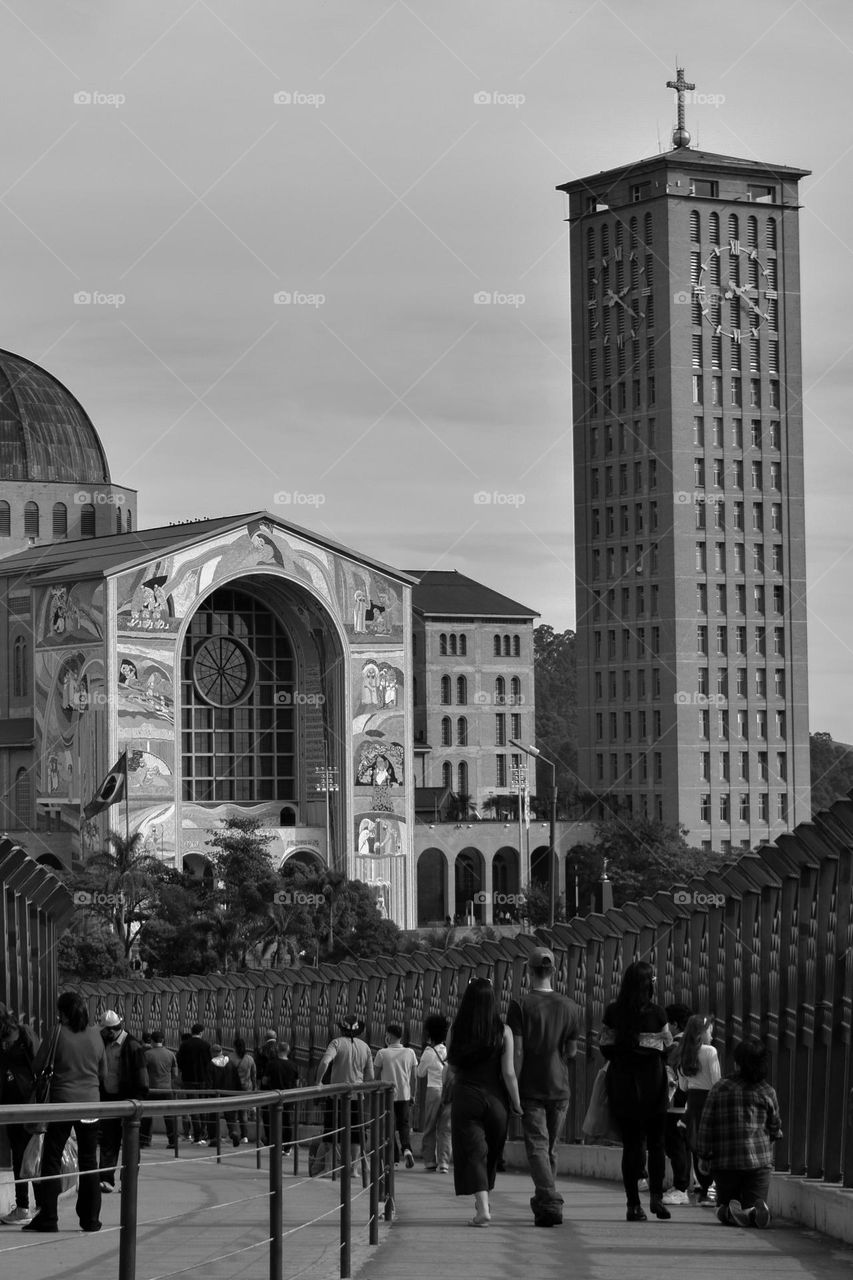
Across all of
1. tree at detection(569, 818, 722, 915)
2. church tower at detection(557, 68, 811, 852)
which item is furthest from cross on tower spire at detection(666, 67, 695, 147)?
tree at detection(569, 818, 722, 915)

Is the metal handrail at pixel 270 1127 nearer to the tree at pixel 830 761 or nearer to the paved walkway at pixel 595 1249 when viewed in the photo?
the paved walkway at pixel 595 1249

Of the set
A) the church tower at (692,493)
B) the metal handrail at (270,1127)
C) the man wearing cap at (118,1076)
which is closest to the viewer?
the metal handrail at (270,1127)

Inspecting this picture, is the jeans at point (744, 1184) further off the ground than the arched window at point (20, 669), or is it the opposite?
the arched window at point (20, 669)

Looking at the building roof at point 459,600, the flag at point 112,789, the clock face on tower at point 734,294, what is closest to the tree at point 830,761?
the building roof at point 459,600

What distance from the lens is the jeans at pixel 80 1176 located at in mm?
10477

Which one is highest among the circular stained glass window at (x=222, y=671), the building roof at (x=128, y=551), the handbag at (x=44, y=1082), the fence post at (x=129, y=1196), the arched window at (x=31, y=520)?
the arched window at (x=31, y=520)

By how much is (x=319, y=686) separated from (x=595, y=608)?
617 inches

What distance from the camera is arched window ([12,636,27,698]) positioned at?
330ft

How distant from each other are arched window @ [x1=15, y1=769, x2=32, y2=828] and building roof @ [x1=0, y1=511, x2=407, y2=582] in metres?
8.52

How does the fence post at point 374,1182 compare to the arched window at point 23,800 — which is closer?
the fence post at point 374,1182

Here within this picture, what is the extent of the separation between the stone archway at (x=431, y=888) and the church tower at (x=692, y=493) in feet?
29.4

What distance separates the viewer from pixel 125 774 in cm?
8994

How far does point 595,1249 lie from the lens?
36.4 feet

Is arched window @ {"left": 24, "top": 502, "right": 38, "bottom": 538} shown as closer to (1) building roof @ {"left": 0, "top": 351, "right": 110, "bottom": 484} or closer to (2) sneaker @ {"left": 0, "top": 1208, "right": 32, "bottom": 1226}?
(1) building roof @ {"left": 0, "top": 351, "right": 110, "bottom": 484}
